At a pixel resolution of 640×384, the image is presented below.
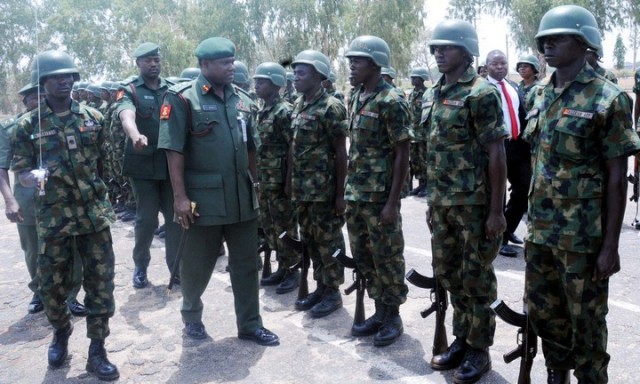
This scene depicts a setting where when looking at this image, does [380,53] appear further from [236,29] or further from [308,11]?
[236,29]

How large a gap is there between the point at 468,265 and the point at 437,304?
1.60 ft

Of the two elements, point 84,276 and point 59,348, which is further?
point 59,348

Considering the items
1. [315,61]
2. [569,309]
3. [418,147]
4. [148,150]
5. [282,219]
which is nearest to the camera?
[569,309]

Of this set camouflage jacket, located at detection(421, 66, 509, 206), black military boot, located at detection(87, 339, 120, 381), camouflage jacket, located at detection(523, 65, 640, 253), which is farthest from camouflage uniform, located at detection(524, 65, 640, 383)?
black military boot, located at detection(87, 339, 120, 381)

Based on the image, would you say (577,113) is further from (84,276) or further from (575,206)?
(84,276)

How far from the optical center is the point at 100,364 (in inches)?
154

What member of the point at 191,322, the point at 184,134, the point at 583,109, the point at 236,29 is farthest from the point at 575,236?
the point at 236,29

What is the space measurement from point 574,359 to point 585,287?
428 millimetres

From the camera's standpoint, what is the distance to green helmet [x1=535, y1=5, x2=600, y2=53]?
112 inches

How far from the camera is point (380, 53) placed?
4133 mm

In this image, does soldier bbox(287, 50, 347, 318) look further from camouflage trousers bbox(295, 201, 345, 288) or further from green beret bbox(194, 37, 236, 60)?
green beret bbox(194, 37, 236, 60)

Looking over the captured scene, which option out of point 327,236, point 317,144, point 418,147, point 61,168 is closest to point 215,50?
point 317,144

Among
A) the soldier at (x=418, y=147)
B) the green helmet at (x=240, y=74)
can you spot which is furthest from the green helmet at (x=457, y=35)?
the soldier at (x=418, y=147)

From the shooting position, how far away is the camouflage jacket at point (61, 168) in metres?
3.91
